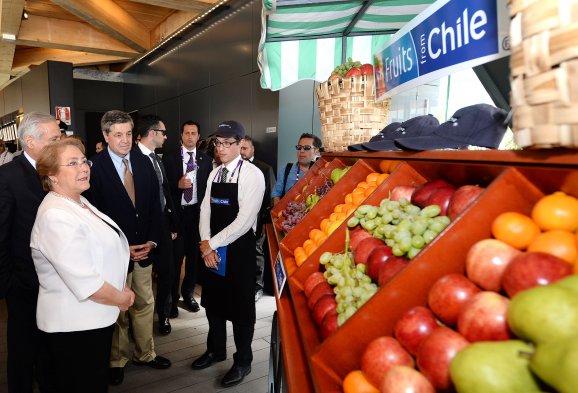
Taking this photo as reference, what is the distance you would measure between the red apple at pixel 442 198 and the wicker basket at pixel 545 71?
17.6 inches

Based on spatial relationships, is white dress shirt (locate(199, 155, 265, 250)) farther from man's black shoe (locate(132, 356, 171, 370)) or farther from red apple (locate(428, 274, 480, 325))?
red apple (locate(428, 274, 480, 325))

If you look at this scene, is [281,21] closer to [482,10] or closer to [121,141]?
[121,141]

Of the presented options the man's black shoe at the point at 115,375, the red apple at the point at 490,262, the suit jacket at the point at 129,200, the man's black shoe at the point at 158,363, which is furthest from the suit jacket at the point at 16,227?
the red apple at the point at 490,262

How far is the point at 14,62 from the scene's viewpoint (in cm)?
1162

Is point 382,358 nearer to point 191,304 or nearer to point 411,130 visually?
point 411,130

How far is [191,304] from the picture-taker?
4617 millimetres

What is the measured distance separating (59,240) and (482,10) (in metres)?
1.97

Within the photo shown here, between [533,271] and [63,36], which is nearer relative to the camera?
[533,271]

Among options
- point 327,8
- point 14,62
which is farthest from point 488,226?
point 14,62

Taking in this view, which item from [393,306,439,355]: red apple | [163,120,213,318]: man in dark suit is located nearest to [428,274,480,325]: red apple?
[393,306,439,355]: red apple

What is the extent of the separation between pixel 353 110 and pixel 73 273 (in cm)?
169

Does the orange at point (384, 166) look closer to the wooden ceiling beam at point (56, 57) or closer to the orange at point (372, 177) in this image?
the orange at point (372, 177)

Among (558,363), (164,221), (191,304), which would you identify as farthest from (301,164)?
(558,363)

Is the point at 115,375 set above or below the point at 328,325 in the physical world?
below
